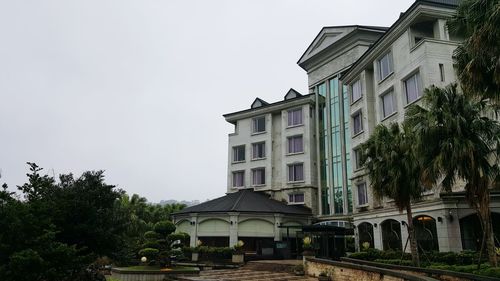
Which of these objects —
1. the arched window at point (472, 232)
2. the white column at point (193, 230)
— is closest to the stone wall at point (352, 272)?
the arched window at point (472, 232)

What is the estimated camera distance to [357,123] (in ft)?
119

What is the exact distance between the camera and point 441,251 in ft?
75.2

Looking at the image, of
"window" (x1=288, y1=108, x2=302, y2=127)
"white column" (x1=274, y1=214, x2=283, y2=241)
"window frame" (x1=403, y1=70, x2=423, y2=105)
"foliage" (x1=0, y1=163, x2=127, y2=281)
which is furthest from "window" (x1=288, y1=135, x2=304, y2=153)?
"foliage" (x1=0, y1=163, x2=127, y2=281)

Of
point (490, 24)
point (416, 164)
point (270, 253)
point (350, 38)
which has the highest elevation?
point (350, 38)

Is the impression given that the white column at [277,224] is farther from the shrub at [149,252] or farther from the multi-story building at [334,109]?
the shrub at [149,252]

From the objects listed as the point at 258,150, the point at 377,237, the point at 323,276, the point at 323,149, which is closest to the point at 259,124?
the point at 258,150

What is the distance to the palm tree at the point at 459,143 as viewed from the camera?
54.4 feet

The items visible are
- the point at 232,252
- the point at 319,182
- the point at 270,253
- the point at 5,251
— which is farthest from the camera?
the point at 319,182

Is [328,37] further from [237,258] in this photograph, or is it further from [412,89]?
[237,258]

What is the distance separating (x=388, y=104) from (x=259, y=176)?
20.8 meters

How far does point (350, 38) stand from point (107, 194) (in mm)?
31274

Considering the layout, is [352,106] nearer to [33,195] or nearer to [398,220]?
[398,220]

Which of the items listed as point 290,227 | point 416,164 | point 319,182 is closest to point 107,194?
point 416,164

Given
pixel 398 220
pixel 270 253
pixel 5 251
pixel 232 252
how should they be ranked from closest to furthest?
pixel 5 251 → pixel 398 220 → pixel 232 252 → pixel 270 253
